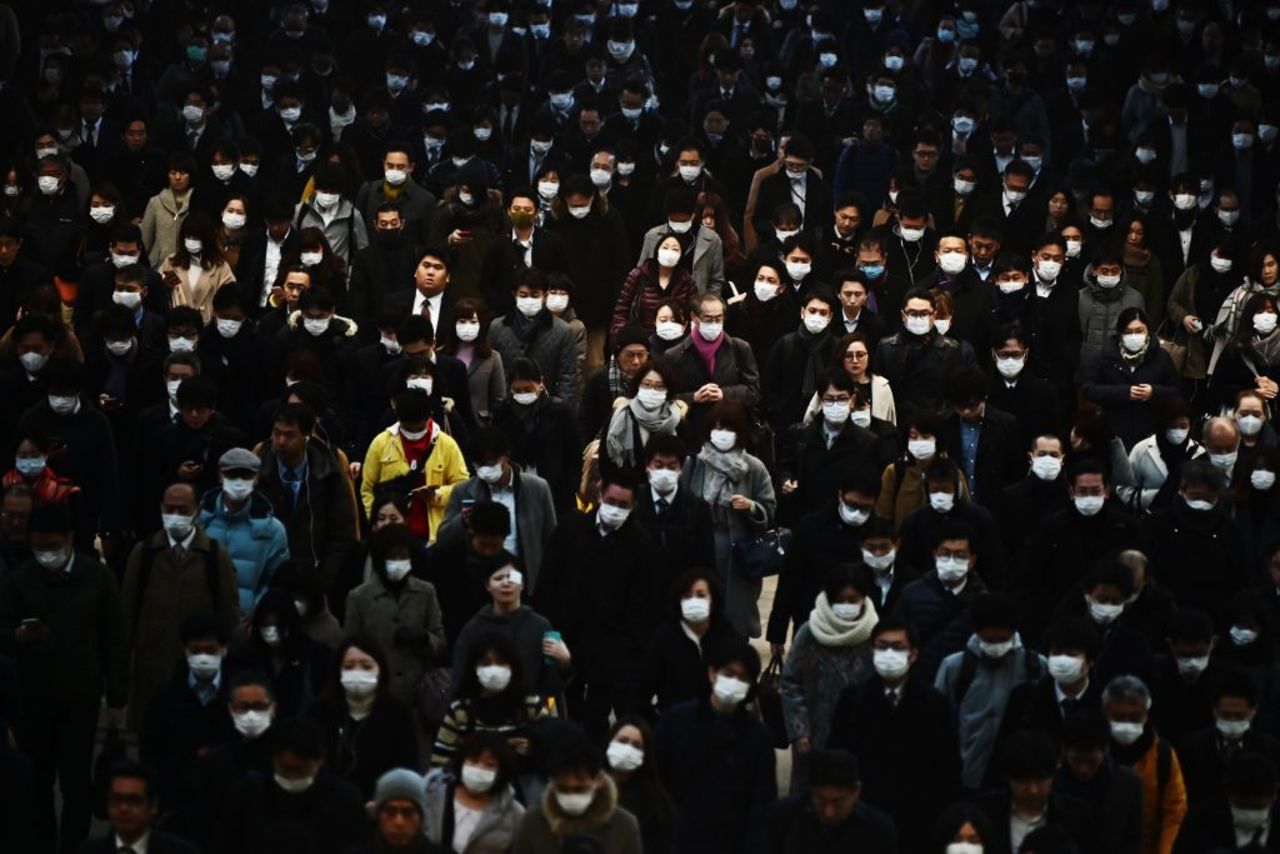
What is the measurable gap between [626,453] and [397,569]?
104 inches

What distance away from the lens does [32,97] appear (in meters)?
24.9

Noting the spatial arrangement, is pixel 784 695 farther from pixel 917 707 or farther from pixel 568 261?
pixel 568 261

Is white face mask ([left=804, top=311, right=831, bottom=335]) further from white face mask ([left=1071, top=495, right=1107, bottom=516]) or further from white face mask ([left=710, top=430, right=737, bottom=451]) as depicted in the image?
white face mask ([left=1071, top=495, right=1107, bottom=516])

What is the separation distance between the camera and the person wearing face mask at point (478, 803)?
41.5 ft

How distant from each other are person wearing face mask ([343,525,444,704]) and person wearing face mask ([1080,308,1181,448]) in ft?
→ 19.4

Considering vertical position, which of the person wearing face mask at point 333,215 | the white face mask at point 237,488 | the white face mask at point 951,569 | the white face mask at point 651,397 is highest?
the person wearing face mask at point 333,215

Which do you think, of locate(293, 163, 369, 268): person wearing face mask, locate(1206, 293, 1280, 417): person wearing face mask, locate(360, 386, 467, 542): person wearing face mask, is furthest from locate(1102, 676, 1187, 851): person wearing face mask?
locate(293, 163, 369, 268): person wearing face mask

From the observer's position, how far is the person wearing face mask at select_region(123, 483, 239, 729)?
Answer: 1488 cm

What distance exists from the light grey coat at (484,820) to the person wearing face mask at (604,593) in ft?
6.76

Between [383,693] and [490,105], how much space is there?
38.2 ft

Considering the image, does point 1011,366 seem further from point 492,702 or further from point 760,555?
point 492,702

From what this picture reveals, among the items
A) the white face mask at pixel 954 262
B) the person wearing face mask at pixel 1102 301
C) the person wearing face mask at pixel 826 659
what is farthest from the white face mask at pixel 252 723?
the person wearing face mask at pixel 1102 301

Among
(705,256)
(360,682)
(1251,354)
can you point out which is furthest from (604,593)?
(1251,354)

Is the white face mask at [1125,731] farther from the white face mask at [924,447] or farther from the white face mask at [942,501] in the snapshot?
the white face mask at [924,447]
